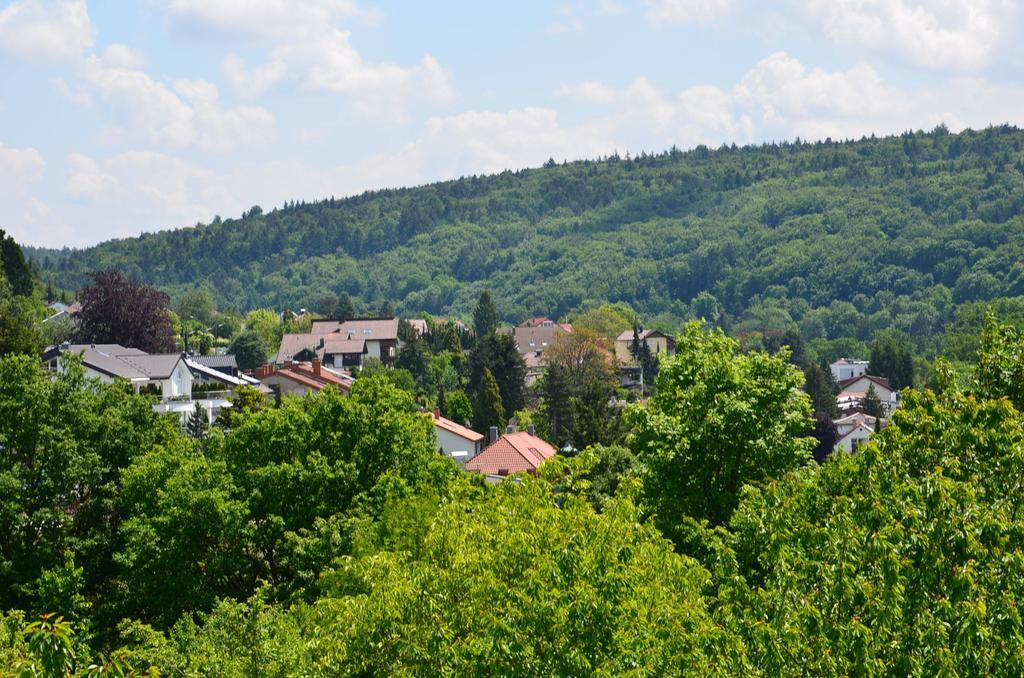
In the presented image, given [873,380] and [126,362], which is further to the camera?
[873,380]

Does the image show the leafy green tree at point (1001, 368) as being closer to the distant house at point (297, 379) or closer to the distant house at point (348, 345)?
the distant house at point (297, 379)

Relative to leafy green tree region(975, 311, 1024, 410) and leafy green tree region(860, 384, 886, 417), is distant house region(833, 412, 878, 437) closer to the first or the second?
leafy green tree region(860, 384, 886, 417)

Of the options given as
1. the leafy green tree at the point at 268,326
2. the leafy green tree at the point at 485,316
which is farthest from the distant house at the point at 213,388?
the leafy green tree at the point at 485,316

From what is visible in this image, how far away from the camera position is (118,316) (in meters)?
82.5

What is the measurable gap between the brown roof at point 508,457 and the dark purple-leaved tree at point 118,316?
111 ft

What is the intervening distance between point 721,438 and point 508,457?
104 ft

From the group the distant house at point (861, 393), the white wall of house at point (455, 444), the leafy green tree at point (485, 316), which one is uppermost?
the white wall of house at point (455, 444)

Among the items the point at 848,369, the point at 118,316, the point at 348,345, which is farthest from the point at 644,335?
the point at 118,316

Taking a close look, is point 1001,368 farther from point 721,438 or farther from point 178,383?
point 178,383

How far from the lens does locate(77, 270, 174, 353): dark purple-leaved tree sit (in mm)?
82125

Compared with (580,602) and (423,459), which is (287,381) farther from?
(580,602)

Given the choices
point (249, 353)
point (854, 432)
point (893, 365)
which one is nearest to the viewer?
point (854, 432)

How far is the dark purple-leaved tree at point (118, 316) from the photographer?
3233 inches

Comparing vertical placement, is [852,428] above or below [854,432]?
above
